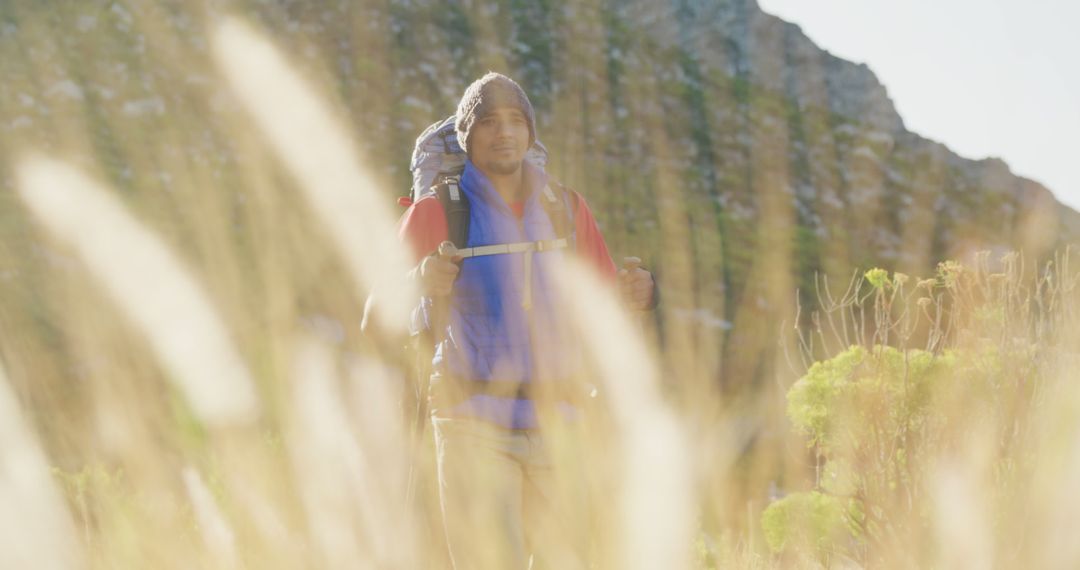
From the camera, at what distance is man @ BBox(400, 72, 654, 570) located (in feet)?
8.45

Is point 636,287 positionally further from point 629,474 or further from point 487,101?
point 629,474

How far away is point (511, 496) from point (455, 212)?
0.81 meters

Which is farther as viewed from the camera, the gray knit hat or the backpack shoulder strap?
the gray knit hat

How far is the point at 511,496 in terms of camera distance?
260 centimetres

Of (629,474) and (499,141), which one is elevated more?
(499,141)

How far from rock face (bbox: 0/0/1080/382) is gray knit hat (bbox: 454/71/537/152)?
3132 cm

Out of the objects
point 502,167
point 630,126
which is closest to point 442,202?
point 502,167

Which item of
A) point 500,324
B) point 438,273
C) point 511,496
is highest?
point 438,273

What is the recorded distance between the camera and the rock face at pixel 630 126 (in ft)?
118

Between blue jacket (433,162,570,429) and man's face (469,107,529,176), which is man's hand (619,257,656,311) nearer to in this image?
blue jacket (433,162,570,429)

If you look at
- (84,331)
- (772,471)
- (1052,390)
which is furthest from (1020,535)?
(84,331)

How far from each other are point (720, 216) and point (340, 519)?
43431mm

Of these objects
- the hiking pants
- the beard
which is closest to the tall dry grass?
the hiking pants

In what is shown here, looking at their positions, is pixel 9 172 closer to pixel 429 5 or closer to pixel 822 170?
pixel 429 5
